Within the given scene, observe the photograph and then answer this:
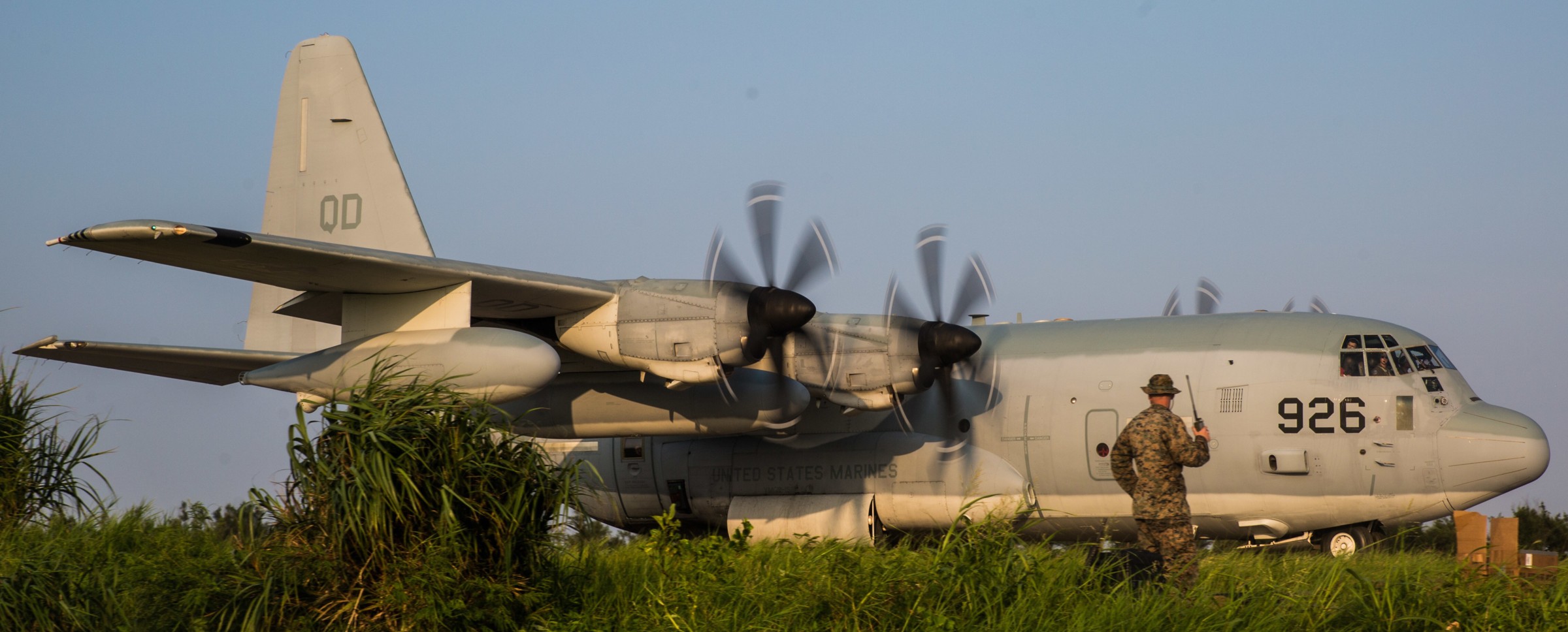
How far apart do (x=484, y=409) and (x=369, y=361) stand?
159 inches

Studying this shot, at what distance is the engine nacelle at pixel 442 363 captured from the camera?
422 inches

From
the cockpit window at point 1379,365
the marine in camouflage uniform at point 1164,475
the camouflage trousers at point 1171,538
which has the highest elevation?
the cockpit window at point 1379,365

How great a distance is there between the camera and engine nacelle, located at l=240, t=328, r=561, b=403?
1071 cm

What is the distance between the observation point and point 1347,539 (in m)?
13.4

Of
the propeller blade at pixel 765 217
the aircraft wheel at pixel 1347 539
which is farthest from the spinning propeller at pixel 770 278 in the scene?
the aircraft wheel at pixel 1347 539

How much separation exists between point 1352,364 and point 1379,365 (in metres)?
0.27

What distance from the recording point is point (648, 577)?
872 centimetres

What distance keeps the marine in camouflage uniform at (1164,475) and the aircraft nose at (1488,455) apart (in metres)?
5.70

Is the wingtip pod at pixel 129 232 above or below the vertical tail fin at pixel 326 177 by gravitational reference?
below

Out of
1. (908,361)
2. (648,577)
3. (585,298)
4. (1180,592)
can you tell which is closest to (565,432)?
(585,298)

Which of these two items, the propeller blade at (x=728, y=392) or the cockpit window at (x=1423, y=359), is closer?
the propeller blade at (x=728, y=392)

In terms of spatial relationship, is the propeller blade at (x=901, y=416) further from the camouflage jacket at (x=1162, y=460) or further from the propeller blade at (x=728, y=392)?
the camouflage jacket at (x=1162, y=460)

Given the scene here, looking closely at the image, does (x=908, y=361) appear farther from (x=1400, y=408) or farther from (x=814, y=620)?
(x=814, y=620)

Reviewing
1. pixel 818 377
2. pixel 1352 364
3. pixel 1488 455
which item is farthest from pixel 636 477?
pixel 1488 455
